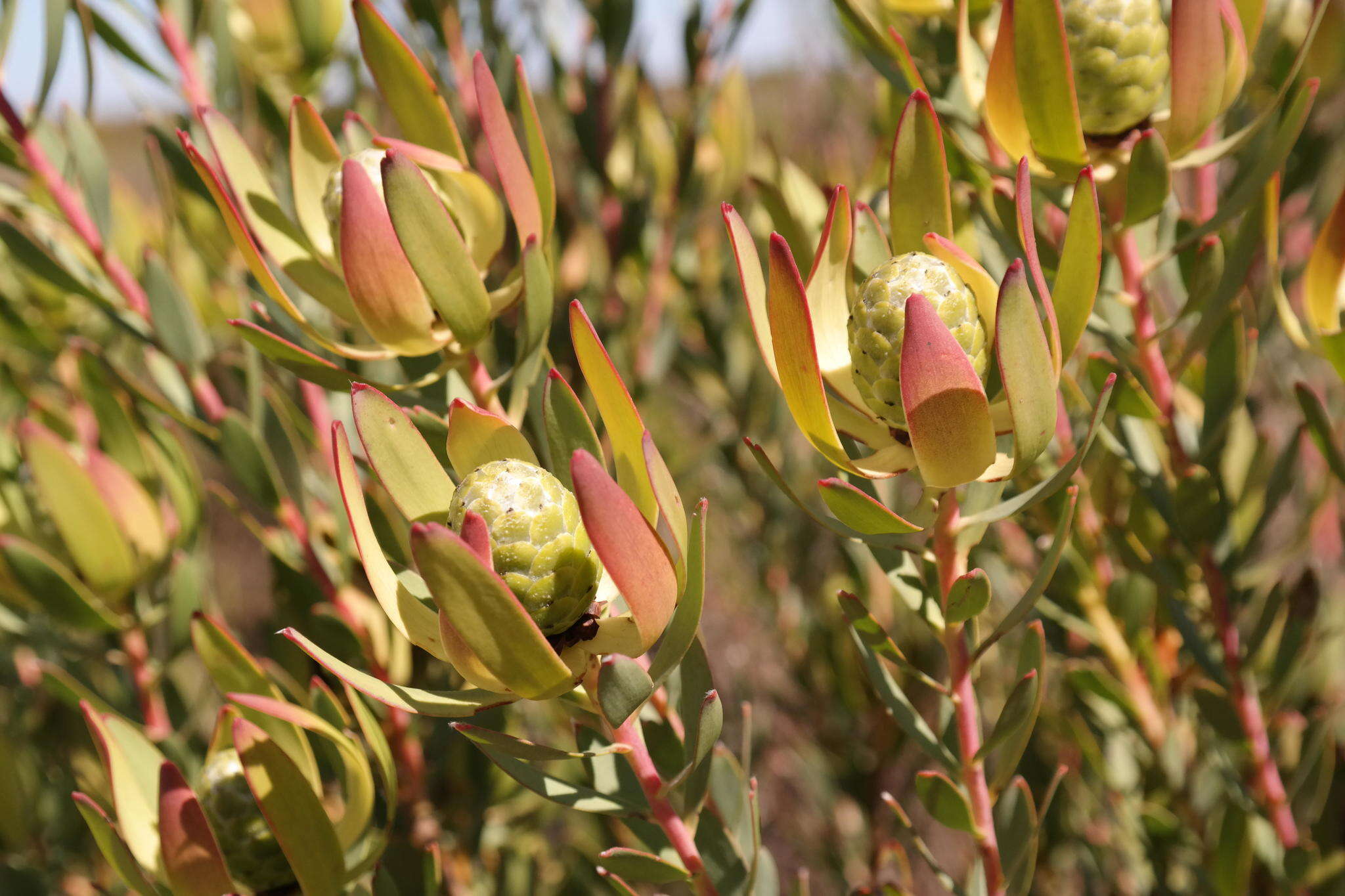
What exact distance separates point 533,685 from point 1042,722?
0.74 metres

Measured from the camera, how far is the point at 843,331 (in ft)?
1.36

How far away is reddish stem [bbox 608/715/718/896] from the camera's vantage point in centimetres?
39

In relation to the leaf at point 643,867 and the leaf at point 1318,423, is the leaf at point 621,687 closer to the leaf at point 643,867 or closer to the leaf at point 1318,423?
the leaf at point 643,867

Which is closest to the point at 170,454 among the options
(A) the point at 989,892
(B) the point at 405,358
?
(B) the point at 405,358

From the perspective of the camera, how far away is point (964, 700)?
1.40ft

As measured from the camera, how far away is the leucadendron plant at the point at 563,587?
304mm

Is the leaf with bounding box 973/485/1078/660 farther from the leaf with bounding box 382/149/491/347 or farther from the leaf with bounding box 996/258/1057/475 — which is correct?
the leaf with bounding box 382/149/491/347

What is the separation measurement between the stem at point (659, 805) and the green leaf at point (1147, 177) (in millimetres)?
301

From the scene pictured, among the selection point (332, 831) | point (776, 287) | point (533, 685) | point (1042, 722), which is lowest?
point (1042, 722)

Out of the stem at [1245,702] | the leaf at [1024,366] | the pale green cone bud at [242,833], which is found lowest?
the stem at [1245,702]

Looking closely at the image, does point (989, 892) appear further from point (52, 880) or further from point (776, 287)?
point (52, 880)

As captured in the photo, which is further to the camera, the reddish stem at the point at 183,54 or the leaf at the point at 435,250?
the reddish stem at the point at 183,54

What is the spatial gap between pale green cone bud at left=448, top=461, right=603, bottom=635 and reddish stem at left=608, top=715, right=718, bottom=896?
56 millimetres

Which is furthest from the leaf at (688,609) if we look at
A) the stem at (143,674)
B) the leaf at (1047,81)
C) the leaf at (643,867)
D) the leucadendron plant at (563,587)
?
the stem at (143,674)
